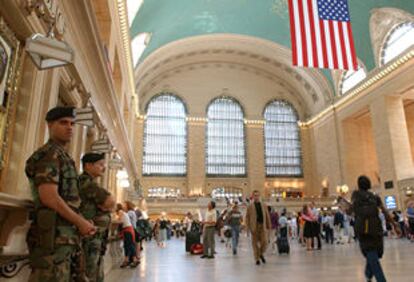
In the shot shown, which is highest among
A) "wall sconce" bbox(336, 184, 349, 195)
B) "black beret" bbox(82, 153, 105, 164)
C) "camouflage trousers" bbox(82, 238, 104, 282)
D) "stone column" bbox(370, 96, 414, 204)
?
"stone column" bbox(370, 96, 414, 204)

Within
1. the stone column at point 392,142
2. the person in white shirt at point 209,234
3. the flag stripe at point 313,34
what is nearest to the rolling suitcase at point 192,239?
the person in white shirt at point 209,234

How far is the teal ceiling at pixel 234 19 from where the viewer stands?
18.6 metres

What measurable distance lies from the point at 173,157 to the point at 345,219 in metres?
19.5

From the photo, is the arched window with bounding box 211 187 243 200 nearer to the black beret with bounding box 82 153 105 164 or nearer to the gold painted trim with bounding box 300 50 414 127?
the gold painted trim with bounding box 300 50 414 127

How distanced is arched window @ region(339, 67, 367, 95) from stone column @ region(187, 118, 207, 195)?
1174 centimetres

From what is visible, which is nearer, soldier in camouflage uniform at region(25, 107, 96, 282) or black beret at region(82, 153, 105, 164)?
soldier in camouflage uniform at region(25, 107, 96, 282)

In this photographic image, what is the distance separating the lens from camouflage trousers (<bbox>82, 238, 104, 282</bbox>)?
3.06 metres

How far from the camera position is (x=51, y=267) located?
184 cm

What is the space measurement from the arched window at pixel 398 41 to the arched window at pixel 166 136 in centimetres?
1664

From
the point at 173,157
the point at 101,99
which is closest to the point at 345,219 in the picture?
the point at 101,99

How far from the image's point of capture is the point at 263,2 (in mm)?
22000

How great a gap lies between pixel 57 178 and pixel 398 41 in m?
22.3

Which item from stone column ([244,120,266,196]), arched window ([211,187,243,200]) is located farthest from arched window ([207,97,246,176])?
arched window ([211,187,243,200])

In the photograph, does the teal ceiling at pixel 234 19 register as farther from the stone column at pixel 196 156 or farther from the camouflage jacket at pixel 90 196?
the camouflage jacket at pixel 90 196
